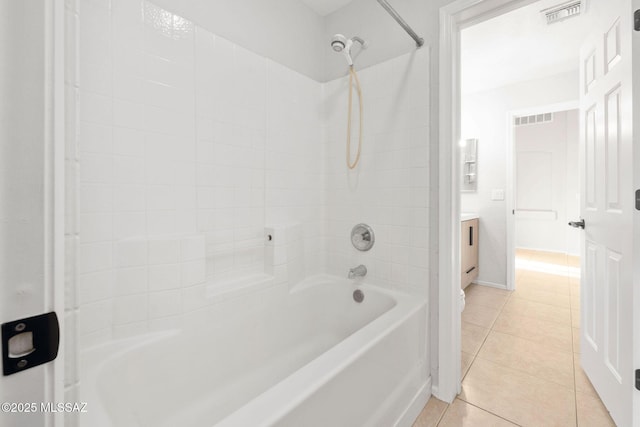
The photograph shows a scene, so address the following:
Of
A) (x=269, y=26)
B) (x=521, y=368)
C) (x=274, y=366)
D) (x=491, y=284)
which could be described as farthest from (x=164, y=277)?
(x=491, y=284)

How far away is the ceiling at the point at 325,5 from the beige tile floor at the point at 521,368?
8.55 feet

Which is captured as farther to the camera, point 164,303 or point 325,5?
point 325,5

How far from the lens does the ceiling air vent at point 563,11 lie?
192 centimetres

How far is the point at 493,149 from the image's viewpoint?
331 cm

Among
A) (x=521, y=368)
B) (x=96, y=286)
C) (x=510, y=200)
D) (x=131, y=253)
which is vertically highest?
(x=510, y=200)

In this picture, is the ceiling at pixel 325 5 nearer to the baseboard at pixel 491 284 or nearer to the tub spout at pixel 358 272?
the tub spout at pixel 358 272

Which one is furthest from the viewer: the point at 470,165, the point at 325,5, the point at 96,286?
the point at 470,165

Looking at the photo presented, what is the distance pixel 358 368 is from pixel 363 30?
2.01 metres

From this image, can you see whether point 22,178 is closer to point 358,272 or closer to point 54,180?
point 54,180

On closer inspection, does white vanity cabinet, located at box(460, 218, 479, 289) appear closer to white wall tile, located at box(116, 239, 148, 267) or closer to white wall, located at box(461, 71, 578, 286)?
white wall, located at box(461, 71, 578, 286)

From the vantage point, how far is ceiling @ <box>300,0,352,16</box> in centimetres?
192

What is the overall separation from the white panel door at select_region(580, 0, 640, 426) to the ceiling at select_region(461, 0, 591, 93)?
29.1 inches

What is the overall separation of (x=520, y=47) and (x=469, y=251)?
2.04 meters

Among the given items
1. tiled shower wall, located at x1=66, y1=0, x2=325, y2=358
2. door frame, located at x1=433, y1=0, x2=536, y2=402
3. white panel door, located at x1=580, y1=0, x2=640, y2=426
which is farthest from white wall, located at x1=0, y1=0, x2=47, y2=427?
white panel door, located at x1=580, y1=0, x2=640, y2=426
